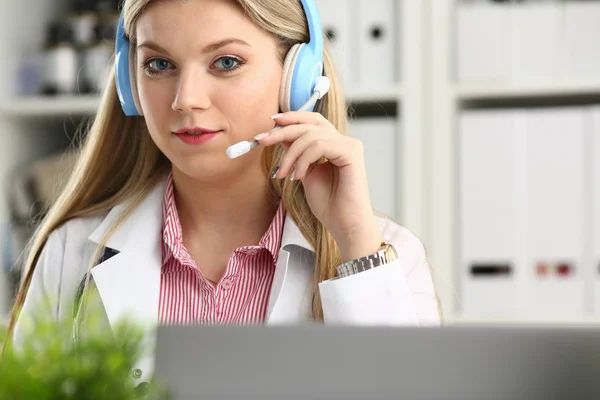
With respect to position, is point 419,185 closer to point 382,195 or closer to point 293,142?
point 382,195

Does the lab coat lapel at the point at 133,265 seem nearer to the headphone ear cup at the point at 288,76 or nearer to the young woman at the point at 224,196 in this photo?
the young woman at the point at 224,196

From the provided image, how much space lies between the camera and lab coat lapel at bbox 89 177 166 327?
3.94ft

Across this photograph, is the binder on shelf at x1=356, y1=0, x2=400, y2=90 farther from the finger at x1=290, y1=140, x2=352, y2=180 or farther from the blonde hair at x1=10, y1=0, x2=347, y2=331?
the finger at x1=290, y1=140, x2=352, y2=180

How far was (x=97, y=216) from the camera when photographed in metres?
1.33

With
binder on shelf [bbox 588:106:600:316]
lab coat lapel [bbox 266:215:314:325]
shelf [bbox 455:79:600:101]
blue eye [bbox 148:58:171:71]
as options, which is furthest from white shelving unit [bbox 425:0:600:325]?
blue eye [bbox 148:58:171:71]

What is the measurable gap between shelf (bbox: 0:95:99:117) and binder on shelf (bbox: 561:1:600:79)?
1220 mm

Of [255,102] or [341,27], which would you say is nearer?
[255,102]

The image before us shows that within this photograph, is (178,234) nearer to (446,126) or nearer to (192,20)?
(192,20)

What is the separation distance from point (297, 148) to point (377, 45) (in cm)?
102

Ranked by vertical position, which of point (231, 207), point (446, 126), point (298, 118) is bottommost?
point (231, 207)

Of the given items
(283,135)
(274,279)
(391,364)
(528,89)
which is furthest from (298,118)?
(528,89)

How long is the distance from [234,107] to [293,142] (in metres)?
0.10

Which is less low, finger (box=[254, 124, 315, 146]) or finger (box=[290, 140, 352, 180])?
finger (box=[254, 124, 315, 146])

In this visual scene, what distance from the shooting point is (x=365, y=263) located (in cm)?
112
